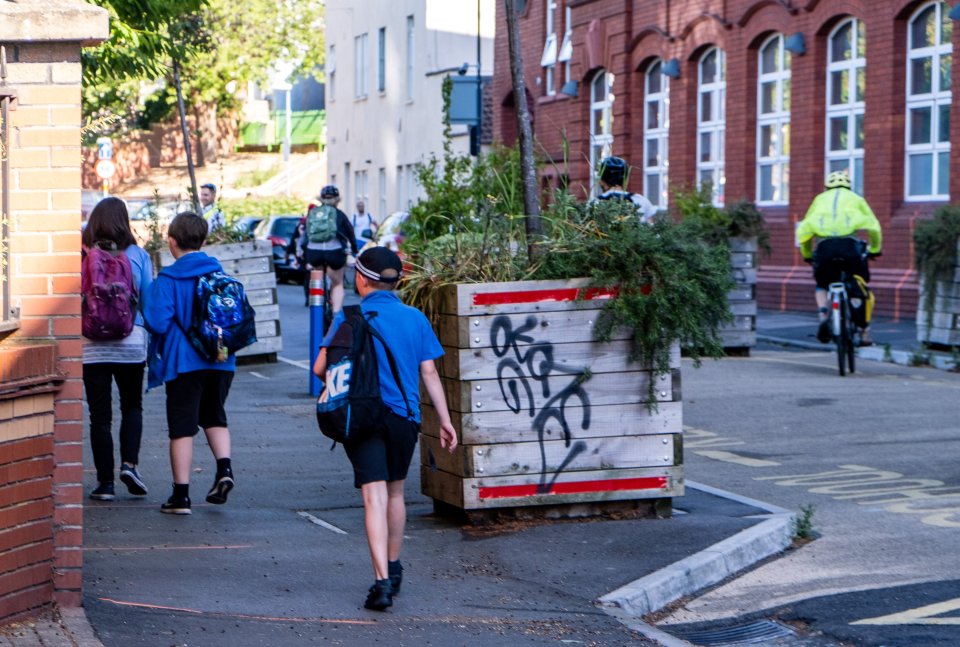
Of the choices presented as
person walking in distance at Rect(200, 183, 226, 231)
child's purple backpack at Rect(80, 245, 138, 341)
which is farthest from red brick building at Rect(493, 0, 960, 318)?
child's purple backpack at Rect(80, 245, 138, 341)

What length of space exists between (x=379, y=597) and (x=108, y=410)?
3.22 m

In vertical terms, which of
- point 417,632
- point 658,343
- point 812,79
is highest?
point 812,79

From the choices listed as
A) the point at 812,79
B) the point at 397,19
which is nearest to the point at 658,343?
Answer: the point at 812,79

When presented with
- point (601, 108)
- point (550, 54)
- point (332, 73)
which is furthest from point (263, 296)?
point (332, 73)

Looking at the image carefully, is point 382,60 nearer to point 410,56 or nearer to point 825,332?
point 410,56

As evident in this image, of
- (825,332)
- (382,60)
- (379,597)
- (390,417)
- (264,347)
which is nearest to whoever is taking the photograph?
(379,597)

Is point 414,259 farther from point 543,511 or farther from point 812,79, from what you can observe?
point 812,79

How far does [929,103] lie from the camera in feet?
74.4

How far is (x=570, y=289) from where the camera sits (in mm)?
8156

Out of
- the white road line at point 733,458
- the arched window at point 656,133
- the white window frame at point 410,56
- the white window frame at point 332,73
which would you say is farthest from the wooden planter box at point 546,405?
the white window frame at point 332,73

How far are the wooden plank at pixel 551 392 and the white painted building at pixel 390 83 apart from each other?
3066cm

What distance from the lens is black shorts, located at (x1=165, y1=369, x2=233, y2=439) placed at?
871 centimetres

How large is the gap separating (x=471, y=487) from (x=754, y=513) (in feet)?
4.75

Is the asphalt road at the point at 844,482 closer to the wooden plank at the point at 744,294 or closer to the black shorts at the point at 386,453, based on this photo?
the wooden plank at the point at 744,294
